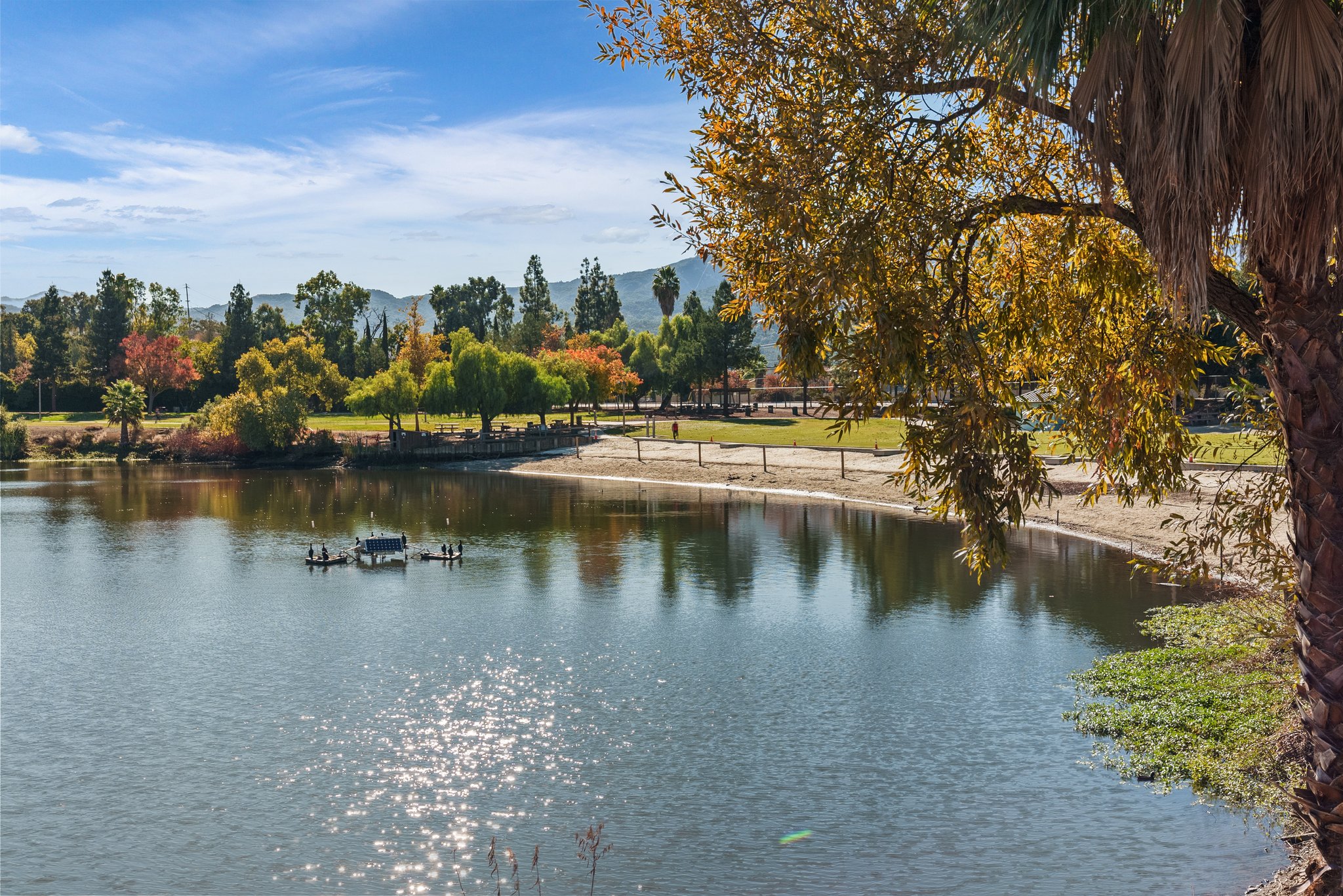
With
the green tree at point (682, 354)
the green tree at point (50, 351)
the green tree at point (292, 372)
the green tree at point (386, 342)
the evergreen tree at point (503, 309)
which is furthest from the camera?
the evergreen tree at point (503, 309)

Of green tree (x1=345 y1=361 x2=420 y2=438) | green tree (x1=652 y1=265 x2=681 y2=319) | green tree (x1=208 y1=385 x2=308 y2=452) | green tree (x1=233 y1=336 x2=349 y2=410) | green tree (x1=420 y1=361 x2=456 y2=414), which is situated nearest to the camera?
green tree (x1=420 y1=361 x2=456 y2=414)

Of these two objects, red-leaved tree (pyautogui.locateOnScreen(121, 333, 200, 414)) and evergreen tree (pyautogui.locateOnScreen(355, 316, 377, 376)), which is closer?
red-leaved tree (pyautogui.locateOnScreen(121, 333, 200, 414))

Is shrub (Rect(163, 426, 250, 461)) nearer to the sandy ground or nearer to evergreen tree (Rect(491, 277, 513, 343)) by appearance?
the sandy ground

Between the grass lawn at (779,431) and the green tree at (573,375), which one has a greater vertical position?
the green tree at (573,375)

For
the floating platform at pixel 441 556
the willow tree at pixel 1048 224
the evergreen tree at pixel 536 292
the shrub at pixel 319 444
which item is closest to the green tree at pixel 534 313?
the evergreen tree at pixel 536 292

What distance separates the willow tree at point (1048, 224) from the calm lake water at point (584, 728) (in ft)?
22.6

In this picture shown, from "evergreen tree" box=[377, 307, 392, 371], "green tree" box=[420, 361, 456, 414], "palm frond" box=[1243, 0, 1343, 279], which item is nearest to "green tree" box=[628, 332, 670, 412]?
"green tree" box=[420, 361, 456, 414]

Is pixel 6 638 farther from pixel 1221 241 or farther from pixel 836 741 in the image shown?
pixel 1221 241

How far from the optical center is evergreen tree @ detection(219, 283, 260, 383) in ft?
404

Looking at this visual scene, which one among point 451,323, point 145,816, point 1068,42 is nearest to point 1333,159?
point 1068,42

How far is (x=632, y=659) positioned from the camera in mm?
26734

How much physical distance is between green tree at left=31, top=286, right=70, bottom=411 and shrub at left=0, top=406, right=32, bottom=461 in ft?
80.1

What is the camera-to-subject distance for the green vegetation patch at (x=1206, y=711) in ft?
55.4

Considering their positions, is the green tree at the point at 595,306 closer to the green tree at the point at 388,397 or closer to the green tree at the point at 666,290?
the green tree at the point at 666,290
